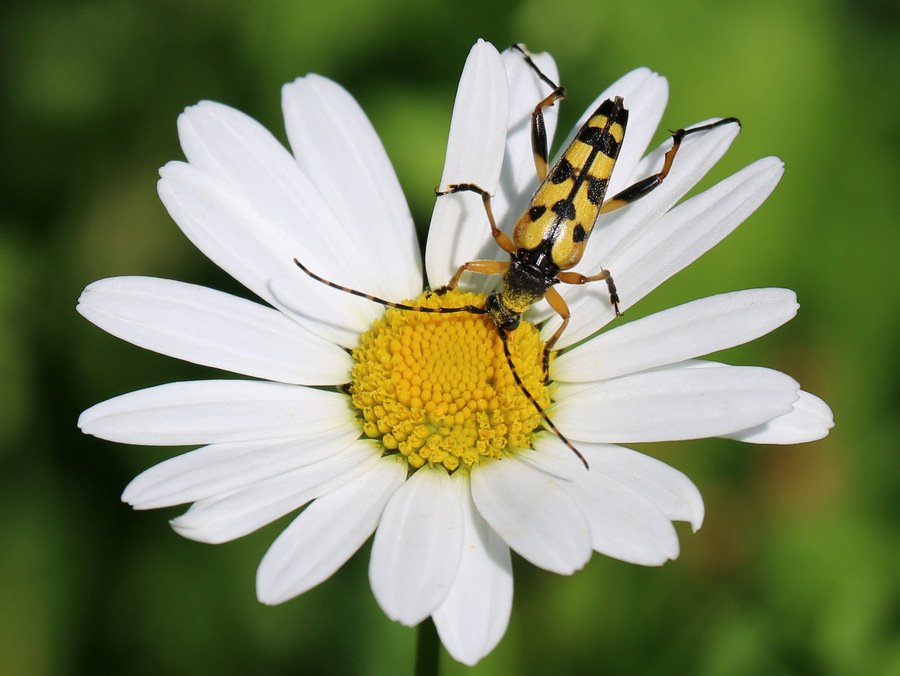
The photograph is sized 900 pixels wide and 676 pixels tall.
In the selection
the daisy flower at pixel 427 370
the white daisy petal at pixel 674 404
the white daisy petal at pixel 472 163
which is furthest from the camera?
the white daisy petal at pixel 472 163

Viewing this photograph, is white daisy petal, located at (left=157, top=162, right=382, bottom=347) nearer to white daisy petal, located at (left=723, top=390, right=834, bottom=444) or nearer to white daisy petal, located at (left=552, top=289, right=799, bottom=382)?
white daisy petal, located at (left=552, top=289, right=799, bottom=382)

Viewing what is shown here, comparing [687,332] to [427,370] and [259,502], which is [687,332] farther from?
[259,502]

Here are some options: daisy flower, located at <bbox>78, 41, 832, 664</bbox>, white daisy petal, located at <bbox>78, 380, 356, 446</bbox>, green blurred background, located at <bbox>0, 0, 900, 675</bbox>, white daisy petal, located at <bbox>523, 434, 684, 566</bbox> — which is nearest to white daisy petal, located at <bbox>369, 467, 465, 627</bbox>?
daisy flower, located at <bbox>78, 41, 832, 664</bbox>

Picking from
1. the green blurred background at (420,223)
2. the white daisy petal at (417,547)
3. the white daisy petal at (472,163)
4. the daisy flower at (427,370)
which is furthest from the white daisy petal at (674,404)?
the green blurred background at (420,223)

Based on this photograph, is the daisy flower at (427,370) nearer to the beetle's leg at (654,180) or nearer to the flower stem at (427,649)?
the beetle's leg at (654,180)

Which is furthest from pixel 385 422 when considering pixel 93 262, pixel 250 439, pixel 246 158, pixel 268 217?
pixel 93 262

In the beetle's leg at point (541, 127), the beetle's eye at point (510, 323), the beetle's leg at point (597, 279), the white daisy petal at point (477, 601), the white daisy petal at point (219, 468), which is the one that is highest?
the beetle's leg at point (541, 127)
